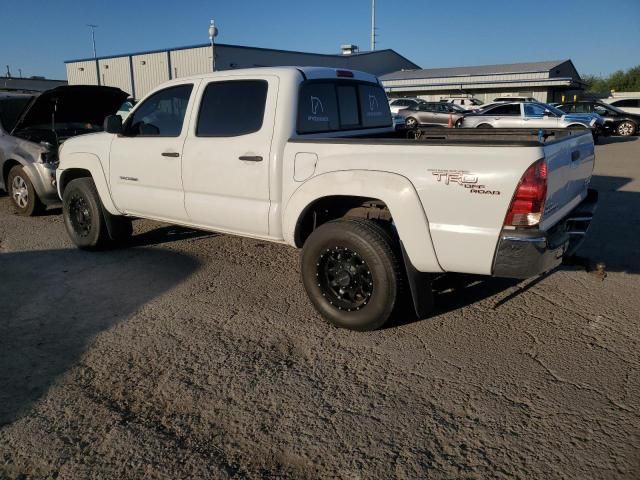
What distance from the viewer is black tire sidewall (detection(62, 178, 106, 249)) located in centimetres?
588

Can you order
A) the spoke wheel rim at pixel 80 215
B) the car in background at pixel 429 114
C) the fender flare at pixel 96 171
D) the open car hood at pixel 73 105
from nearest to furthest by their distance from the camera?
the fender flare at pixel 96 171
the spoke wheel rim at pixel 80 215
the open car hood at pixel 73 105
the car in background at pixel 429 114

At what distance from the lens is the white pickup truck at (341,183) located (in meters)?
3.23

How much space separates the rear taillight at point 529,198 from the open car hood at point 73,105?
682 cm

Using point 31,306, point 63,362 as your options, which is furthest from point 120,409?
point 31,306

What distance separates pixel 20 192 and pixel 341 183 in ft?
20.7

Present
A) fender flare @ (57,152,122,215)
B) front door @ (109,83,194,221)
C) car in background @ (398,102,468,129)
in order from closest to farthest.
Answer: front door @ (109,83,194,221) → fender flare @ (57,152,122,215) → car in background @ (398,102,468,129)

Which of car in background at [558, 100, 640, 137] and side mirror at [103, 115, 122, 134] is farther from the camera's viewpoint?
car in background at [558, 100, 640, 137]

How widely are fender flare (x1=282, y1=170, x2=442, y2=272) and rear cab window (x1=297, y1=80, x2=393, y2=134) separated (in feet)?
2.51

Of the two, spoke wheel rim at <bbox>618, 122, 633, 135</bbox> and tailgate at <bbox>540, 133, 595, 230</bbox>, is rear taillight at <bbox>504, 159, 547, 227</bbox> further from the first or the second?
spoke wheel rim at <bbox>618, 122, 633, 135</bbox>

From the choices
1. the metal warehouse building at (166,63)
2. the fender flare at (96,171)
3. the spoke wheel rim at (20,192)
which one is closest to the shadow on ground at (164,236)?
the fender flare at (96,171)

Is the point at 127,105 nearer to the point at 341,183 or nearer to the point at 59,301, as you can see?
the point at 59,301


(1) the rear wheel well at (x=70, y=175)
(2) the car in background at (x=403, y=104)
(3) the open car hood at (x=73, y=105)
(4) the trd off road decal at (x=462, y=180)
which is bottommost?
(1) the rear wheel well at (x=70, y=175)

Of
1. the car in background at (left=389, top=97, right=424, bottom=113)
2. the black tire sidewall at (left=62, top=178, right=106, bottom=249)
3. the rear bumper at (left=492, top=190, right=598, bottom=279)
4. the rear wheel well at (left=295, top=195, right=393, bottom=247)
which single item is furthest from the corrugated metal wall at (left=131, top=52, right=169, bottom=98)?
the rear bumper at (left=492, top=190, right=598, bottom=279)

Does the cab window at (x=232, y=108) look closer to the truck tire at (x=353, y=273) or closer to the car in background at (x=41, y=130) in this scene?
the truck tire at (x=353, y=273)
